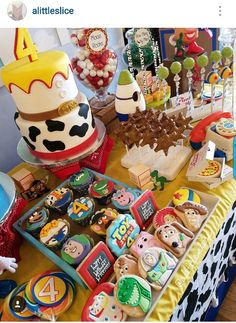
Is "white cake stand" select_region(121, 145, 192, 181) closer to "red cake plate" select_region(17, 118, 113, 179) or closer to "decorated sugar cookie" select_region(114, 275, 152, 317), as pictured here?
"red cake plate" select_region(17, 118, 113, 179)

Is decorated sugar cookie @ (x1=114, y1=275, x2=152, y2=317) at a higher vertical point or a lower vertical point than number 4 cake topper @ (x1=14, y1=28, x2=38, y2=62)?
lower

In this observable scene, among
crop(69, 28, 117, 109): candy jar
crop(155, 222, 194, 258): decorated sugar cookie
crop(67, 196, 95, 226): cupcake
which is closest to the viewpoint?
crop(155, 222, 194, 258): decorated sugar cookie

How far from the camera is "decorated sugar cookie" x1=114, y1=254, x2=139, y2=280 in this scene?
0.67 meters

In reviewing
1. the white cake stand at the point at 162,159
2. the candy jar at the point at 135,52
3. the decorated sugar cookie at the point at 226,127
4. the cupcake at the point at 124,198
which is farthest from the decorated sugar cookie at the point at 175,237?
the candy jar at the point at 135,52

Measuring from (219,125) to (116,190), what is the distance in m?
0.41

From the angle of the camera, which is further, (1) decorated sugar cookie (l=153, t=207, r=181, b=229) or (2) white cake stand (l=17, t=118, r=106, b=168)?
(2) white cake stand (l=17, t=118, r=106, b=168)

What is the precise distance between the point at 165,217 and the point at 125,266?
179 millimetres

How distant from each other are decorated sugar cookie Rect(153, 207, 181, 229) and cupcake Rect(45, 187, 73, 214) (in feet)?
0.87

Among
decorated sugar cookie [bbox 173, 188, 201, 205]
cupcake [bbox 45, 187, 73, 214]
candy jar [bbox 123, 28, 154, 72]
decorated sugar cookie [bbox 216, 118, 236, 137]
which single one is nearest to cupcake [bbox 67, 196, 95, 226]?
cupcake [bbox 45, 187, 73, 214]

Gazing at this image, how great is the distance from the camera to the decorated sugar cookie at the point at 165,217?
772mm

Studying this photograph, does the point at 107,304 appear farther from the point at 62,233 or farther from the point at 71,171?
the point at 71,171

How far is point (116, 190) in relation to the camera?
34.7 inches
